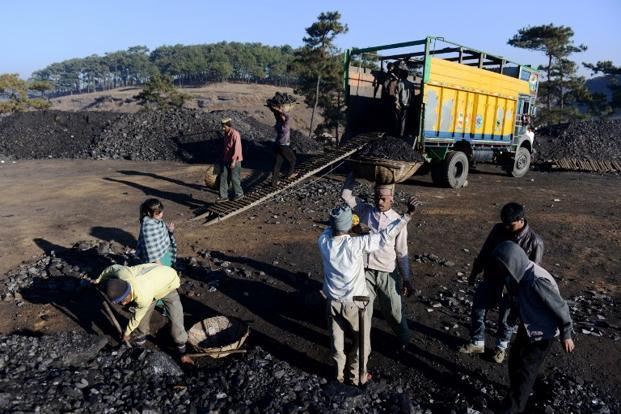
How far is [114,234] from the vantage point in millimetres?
7938

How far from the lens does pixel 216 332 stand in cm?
480

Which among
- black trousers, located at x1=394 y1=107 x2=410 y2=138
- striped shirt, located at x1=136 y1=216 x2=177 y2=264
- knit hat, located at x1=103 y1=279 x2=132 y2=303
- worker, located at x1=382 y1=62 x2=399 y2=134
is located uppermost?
worker, located at x1=382 y1=62 x2=399 y2=134

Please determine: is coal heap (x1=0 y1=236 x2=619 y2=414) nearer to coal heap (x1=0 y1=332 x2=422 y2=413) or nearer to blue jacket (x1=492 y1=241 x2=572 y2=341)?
coal heap (x1=0 y1=332 x2=422 y2=413)

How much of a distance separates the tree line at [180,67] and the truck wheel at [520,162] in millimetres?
49667

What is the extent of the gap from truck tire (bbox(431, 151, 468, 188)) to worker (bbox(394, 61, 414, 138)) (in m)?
1.65

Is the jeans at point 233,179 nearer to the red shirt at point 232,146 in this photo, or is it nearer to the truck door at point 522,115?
the red shirt at point 232,146

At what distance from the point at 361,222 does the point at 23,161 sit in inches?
689

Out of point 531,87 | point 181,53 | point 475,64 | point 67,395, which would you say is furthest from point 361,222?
point 181,53

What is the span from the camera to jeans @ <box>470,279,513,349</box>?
4152mm

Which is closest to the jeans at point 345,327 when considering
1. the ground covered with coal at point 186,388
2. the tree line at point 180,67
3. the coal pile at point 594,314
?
the ground covered with coal at point 186,388

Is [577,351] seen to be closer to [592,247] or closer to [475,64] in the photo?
[592,247]

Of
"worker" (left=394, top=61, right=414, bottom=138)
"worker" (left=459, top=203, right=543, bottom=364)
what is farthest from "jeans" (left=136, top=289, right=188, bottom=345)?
"worker" (left=394, top=61, right=414, bottom=138)

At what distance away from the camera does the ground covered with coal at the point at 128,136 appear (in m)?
17.0

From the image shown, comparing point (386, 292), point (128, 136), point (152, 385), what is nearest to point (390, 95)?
point (386, 292)
